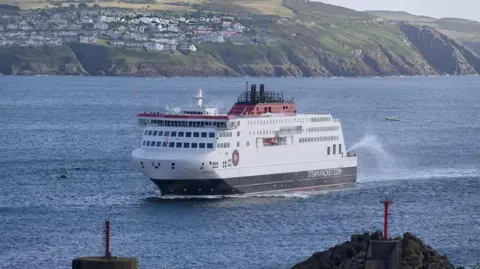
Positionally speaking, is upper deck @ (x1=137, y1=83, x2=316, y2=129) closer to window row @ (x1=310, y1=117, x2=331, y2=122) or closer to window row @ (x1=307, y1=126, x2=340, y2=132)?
window row @ (x1=310, y1=117, x2=331, y2=122)

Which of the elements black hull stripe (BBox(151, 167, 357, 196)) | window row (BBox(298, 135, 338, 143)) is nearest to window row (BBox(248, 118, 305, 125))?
window row (BBox(298, 135, 338, 143))

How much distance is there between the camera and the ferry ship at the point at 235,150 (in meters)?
70.5

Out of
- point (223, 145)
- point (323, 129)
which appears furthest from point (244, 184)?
point (323, 129)

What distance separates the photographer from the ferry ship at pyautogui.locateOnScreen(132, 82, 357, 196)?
70.5m

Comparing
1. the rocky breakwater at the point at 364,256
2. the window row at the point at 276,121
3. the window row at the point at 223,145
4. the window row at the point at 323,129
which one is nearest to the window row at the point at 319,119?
the window row at the point at 323,129

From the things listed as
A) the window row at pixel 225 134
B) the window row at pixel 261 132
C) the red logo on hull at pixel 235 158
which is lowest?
the red logo on hull at pixel 235 158

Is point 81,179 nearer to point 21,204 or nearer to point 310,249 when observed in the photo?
point 21,204

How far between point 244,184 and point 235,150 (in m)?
1.79

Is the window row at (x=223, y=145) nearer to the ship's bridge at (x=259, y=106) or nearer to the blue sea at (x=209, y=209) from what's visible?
the blue sea at (x=209, y=209)

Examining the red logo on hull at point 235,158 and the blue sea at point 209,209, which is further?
the red logo on hull at point 235,158

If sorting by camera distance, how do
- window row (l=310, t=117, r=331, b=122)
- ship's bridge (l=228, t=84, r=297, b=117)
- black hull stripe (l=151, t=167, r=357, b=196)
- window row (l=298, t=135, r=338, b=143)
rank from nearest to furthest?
black hull stripe (l=151, t=167, r=357, b=196), ship's bridge (l=228, t=84, r=297, b=117), window row (l=298, t=135, r=338, b=143), window row (l=310, t=117, r=331, b=122)

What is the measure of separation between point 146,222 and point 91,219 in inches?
102

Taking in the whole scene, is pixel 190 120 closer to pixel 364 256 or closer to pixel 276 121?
pixel 276 121

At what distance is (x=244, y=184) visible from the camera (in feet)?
237
